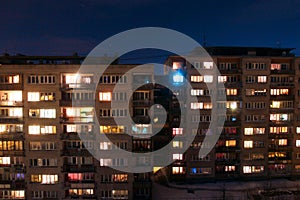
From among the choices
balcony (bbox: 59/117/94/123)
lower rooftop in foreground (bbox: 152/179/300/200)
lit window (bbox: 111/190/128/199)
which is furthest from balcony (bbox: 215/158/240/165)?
balcony (bbox: 59/117/94/123)

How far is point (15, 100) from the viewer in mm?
39656

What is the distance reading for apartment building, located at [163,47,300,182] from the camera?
47625mm

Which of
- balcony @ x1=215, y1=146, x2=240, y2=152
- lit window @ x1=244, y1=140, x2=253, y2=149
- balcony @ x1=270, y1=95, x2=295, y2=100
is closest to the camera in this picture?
balcony @ x1=215, y1=146, x2=240, y2=152

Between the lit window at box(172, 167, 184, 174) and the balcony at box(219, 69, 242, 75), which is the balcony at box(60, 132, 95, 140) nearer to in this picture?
the lit window at box(172, 167, 184, 174)

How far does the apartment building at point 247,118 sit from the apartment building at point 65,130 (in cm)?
1121

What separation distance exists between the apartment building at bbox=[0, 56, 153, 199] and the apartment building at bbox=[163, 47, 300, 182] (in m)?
11.2

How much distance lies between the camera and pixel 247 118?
159 feet

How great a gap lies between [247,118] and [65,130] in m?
30.3

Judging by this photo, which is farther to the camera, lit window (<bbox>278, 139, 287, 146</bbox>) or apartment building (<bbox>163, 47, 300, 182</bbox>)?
lit window (<bbox>278, 139, 287, 146</bbox>)

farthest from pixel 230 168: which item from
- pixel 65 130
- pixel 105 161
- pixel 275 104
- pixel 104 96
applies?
pixel 65 130

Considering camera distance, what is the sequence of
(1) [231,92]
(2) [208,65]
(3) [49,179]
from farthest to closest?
(1) [231,92]
(2) [208,65]
(3) [49,179]

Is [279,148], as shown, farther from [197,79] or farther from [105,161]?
[105,161]

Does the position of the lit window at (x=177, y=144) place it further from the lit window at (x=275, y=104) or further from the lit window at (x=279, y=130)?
the lit window at (x=275, y=104)

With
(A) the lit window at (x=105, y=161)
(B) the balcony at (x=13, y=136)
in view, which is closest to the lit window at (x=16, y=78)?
(B) the balcony at (x=13, y=136)
